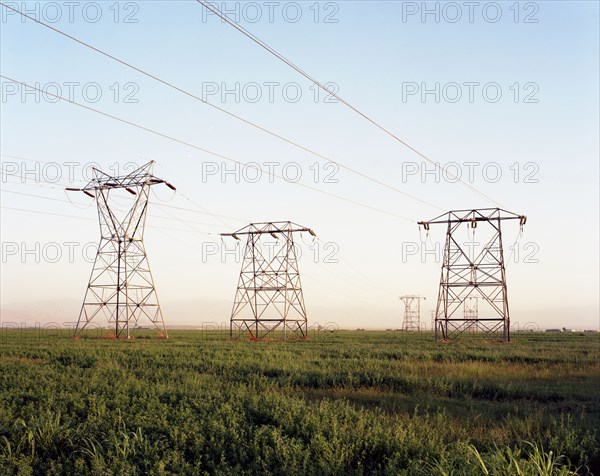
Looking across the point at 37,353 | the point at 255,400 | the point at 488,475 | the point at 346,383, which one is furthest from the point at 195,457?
the point at 37,353

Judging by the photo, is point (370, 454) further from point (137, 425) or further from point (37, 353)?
point (37, 353)

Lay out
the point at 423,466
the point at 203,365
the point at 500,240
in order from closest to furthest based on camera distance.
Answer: the point at 423,466 → the point at 203,365 → the point at 500,240

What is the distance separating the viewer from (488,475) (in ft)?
23.9

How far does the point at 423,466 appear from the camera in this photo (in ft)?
28.0

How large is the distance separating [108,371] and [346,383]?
820cm

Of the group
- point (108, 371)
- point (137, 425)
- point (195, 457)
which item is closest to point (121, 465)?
point (195, 457)

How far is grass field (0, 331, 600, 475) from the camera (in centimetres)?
910

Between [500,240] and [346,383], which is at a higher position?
[500,240]

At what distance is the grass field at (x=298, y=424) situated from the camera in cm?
910

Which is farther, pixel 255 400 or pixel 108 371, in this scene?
pixel 108 371

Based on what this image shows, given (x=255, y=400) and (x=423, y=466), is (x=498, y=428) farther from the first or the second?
(x=255, y=400)

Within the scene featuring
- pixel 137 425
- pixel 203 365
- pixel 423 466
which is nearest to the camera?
pixel 423 466

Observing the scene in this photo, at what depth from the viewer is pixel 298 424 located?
10.9m

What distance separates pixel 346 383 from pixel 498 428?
777cm
